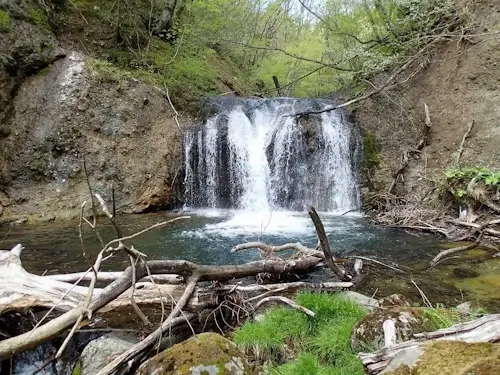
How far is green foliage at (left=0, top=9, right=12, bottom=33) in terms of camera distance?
31.7 feet

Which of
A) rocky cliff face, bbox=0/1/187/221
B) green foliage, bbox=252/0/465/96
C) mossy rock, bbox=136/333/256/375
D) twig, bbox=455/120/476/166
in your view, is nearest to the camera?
mossy rock, bbox=136/333/256/375

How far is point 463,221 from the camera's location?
24.9 ft

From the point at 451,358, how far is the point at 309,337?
5.18 feet

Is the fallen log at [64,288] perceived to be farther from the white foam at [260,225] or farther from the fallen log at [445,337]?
the white foam at [260,225]

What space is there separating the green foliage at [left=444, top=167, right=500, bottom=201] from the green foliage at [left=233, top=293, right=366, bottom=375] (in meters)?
5.44

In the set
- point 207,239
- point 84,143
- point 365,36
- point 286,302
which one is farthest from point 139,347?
point 365,36

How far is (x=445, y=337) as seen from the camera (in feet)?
6.44

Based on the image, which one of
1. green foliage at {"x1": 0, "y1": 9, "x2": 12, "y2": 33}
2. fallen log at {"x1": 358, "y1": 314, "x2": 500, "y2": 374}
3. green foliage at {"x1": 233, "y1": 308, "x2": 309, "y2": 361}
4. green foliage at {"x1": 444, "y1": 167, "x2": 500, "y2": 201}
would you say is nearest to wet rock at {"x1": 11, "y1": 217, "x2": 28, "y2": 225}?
green foliage at {"x1": 0, "y1": 9, "x2": 12, "y2": 33}

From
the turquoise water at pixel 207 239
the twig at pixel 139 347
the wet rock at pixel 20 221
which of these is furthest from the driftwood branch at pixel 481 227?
the wet rock at pixel 20 221

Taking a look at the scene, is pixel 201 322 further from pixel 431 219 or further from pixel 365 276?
pixel 431 219

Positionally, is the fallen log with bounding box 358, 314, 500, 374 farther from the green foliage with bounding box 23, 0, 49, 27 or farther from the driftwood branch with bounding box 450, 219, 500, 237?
the green foliage with bounding box 23, 0, 49, 27

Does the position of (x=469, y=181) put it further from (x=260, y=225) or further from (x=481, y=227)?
(x=260, y=225)

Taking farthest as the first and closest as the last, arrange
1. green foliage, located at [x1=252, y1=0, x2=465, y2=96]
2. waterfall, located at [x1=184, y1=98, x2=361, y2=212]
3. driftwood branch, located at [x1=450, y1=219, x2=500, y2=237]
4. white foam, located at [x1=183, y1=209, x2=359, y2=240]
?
1. waterfall, located at [x1=184, y1=98, x2=361, y2=212]
2. green foliage, located at [x1=252, y1=0, x2=465, y2=96]
3. white foam, located at [x1=183, y1=209, x2=359, y2=240]
4. driftwood branch, located at [x1=450, y1=219, x2=500, y2=237]

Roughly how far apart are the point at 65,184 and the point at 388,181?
327 inches
